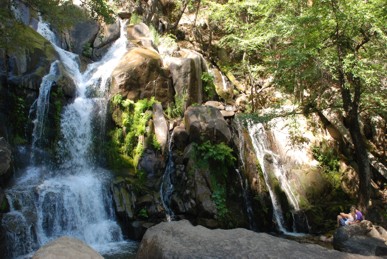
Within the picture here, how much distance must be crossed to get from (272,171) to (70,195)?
26.7 ft

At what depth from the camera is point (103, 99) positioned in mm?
13383

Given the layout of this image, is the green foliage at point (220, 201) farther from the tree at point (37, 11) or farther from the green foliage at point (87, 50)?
the green foliage at point (87, 50)

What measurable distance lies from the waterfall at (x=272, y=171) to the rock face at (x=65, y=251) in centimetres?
910

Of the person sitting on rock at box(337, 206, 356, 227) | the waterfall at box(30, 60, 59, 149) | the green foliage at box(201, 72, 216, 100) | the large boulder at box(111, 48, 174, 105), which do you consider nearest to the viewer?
the person sitting on rock at box(337, 206, 356, 227)

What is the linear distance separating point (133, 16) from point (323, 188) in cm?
1430

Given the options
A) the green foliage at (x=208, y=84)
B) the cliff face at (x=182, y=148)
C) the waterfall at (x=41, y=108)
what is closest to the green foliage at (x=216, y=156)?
the cliff face at (x=182, y=148)

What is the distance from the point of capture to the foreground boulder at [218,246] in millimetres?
3735

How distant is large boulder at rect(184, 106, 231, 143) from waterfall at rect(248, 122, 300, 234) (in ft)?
3.74

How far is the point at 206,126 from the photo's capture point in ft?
40.8

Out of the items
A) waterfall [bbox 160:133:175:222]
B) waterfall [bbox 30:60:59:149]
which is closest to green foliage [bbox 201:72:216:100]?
waterfall [bbox 160:133:175:222]

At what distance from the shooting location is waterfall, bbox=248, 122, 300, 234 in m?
12.8

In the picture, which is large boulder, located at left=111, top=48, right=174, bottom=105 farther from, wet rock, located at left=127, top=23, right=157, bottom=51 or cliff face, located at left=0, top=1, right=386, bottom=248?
wet rock, located at left=127, top=23, right=157, bottom=51

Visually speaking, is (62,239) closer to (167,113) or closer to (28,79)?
(28,79)

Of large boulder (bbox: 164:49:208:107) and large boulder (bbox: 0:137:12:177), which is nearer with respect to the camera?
large boulder (bbox: 0:137:12:177)
